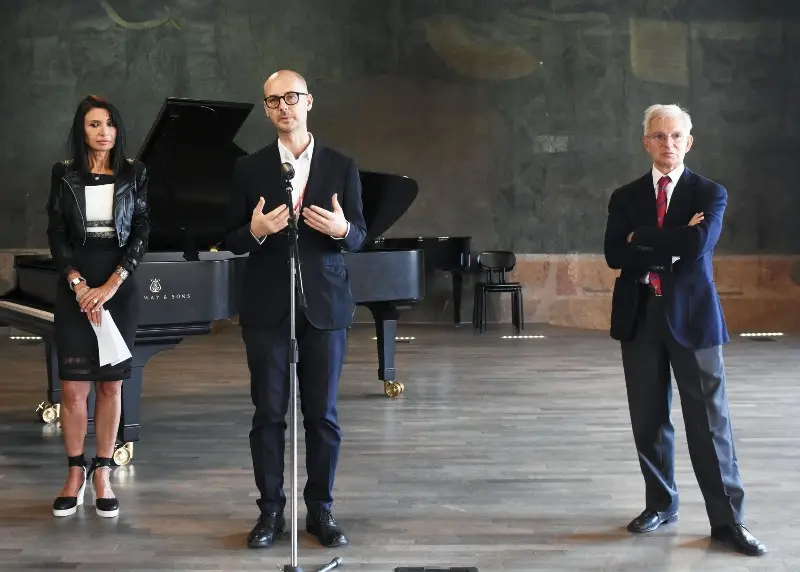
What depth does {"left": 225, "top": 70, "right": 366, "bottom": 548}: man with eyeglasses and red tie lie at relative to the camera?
3.14 m

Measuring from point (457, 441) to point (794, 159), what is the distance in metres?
7.45

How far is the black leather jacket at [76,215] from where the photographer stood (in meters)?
3.60

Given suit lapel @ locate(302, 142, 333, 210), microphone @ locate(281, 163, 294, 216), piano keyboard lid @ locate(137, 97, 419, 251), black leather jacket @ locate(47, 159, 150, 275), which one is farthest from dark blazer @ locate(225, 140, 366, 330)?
piano keyboard lid @ locate(137, 97, 419, 251)

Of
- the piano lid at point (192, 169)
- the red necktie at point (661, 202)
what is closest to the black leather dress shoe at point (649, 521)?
the red necktie at point (661, 202)

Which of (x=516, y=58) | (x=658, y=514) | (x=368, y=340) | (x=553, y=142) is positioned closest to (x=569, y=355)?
(x=368, y=340)

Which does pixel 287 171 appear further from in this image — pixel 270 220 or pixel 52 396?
pixel 52 396

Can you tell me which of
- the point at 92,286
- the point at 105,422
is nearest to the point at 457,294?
the point at 105,422

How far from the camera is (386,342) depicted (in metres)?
6.45

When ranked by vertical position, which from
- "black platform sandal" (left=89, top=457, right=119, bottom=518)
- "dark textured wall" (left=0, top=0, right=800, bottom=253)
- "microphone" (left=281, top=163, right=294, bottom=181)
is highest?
"dark textured wall" (left=0, top=0, right=800, bottom=253)

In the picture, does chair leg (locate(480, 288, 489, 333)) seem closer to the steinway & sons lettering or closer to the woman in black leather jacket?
the steinway & sons lettering

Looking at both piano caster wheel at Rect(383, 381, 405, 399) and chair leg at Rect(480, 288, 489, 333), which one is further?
chair leg at Rect(480, 288, 489, 333)

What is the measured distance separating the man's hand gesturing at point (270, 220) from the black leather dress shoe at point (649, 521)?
67.6 inches

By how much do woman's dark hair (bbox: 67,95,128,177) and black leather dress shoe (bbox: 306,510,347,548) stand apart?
4.94ft

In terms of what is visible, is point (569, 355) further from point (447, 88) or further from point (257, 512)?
point (257, 512)
